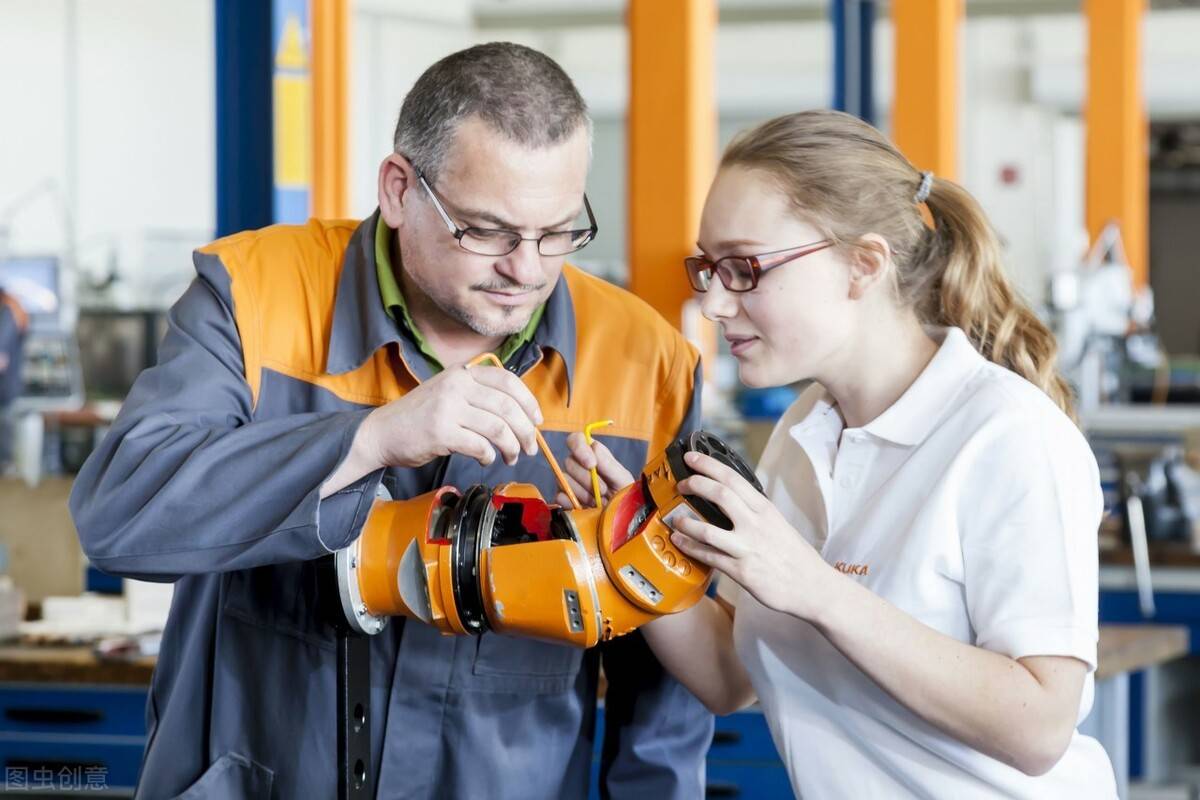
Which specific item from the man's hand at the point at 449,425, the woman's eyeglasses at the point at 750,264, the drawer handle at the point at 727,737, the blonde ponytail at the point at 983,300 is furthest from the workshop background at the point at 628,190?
the man's hand at the point at 449,425

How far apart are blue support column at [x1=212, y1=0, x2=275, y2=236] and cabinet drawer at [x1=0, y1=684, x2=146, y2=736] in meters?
1.65

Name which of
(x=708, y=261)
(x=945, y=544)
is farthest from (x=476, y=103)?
(x=945, y=544)

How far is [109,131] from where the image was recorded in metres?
10.2

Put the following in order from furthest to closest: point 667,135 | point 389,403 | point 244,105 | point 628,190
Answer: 1. point 628,190
2. point 667,135
3. point 244,105
4. point 389,403

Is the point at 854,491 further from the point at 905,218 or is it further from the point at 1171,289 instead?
the point at 1171,289

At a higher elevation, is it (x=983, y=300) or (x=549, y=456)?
(x=983, y=300)

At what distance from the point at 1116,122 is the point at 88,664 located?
8777 millimetres

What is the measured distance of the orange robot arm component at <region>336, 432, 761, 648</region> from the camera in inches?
59.2

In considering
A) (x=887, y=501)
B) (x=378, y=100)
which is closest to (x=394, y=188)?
(x=887, y=501)

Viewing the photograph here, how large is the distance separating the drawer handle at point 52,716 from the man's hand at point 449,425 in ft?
5.59

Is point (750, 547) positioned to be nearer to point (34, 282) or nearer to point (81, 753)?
point (81, 753)

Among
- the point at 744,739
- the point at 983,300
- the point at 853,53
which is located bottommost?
the point at 744,739

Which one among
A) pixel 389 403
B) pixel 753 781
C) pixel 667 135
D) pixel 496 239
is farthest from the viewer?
pixel 667 135

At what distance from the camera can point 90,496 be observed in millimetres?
1633
